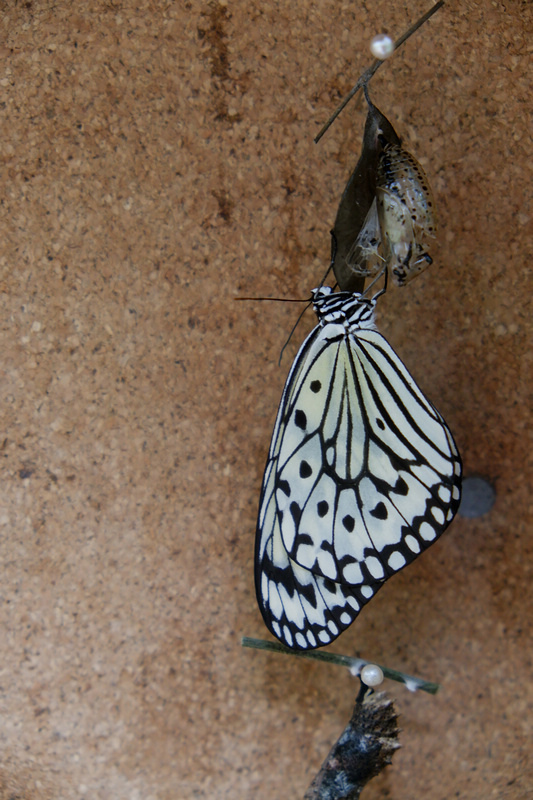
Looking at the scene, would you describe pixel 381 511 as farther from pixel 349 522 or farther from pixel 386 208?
pixel 386 208

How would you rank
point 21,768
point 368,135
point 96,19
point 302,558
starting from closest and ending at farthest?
point 368,135, point 302,558, point 96,19, point 21,768

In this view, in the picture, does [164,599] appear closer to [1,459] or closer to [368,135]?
[1,459]

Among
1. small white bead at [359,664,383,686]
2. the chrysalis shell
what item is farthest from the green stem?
the chrysalis shell

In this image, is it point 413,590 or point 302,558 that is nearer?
point 302,558

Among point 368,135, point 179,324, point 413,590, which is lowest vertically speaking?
point 413,590

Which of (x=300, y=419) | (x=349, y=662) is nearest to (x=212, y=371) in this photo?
(x=300, y=419)

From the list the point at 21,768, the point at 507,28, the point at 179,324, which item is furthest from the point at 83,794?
the point at 507,28

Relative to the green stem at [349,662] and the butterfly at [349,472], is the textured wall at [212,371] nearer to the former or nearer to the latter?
the green stem at [349,662]
